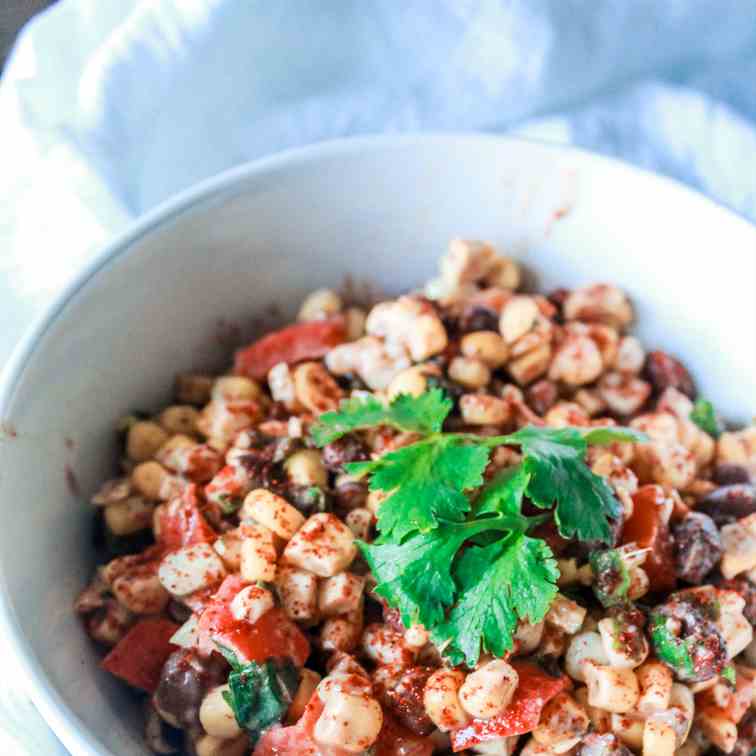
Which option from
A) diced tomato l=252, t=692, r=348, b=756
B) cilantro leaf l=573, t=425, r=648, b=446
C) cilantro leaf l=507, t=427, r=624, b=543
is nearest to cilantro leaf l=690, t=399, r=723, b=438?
cilantro leaf l=573, t=425, r=648, b=446

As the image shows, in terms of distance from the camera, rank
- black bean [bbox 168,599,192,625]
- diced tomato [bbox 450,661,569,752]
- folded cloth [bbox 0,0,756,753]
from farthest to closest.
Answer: folded cloth [bbox 0,0,756,753], black bean [bbox 168,599,192,625], diced tomato [bbox 450,661,569,752]

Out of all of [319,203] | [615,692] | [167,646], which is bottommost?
[615,692]

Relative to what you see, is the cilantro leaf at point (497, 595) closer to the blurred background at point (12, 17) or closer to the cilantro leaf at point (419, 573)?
the cilantro leaf at point (419, 573)

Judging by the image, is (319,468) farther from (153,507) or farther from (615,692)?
(615,692)

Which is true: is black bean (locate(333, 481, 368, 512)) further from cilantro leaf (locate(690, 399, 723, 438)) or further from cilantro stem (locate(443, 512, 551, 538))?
cilantro leaf (locate(690, 399, 723, 438))

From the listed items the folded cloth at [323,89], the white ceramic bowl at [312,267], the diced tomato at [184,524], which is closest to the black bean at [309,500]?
the diced tomato at [184,524]

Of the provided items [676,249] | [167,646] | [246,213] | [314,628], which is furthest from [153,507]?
[676,249]

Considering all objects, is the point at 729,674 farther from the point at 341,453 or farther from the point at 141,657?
the point at 141,657
